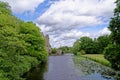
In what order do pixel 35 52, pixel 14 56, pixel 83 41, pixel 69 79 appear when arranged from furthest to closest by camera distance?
pixel 83 41, pixel 35 52, pixel 69 79, pixel 14 56

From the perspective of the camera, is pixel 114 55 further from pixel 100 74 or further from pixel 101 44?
pixel 101 44

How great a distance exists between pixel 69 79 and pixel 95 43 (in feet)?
297

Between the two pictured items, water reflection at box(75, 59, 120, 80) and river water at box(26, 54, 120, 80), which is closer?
water reflection at box(75, 59, 120, 80)

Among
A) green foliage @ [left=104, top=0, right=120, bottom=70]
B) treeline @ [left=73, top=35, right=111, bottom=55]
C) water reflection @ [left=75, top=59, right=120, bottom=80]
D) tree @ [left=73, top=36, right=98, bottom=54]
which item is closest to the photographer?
water reflection @ [left=75, top=59, right=120, bottom=80]

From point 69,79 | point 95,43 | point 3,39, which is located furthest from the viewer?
point 95,43

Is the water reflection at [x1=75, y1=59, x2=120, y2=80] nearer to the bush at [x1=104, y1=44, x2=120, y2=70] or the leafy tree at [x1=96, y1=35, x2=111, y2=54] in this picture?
the bush at [x1=104, y1=44, x2=120, y2=70]

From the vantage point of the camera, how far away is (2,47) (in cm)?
2691

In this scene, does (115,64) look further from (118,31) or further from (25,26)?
(25,26)

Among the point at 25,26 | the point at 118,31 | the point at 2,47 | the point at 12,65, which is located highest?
the point at 25,26

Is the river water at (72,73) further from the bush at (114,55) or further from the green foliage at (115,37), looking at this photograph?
the green foliage at (115,37)

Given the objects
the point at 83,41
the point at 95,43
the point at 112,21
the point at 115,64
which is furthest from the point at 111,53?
the point at 83,41

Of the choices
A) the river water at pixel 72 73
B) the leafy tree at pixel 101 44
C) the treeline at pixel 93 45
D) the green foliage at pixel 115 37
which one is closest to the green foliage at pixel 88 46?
the treeline at pixel 93 45

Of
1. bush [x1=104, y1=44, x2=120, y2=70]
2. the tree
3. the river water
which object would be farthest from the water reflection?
the tree

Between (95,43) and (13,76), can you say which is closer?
(13,76)
